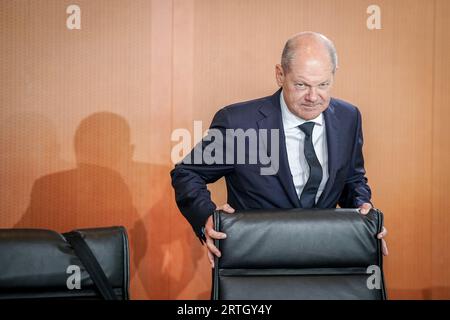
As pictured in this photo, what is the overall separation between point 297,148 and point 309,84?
264 mm

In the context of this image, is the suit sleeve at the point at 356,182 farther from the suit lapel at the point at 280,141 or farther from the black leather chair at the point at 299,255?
the black leather chair at the point at 299,255

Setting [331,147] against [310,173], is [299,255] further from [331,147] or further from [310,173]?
[331,147]

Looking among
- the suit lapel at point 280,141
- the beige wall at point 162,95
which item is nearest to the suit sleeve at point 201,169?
the suit lapel at point 280,141

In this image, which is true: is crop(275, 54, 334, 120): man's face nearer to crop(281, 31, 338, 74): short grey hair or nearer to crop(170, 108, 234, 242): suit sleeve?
crop(281, 31, 338, 74): short grey hair

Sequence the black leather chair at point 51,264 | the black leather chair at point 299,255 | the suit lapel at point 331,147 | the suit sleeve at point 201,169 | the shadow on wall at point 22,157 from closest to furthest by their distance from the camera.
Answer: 1. the black leather chair at point 51,264
2. the black leather chair at point 299,255
3. the suit sleeve at point 201,169
4. the suit lapel at point 331,147
5. the shadow on wall at point 22,157

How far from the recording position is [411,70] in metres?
3.20

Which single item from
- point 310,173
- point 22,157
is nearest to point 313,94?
point 310,173

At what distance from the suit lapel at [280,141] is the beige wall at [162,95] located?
92cm

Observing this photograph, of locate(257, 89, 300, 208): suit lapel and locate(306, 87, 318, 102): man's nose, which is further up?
locate(306, 87, 318, 102): man's nose

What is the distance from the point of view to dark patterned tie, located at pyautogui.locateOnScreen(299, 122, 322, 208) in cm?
215

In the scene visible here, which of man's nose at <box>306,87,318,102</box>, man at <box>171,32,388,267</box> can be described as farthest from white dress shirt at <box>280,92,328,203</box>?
man's nose at <box>306,87,318,102</box>

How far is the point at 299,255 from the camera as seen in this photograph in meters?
1.63

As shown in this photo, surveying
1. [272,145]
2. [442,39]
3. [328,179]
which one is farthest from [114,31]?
[442,39]

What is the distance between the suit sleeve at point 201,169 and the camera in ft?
6.79
